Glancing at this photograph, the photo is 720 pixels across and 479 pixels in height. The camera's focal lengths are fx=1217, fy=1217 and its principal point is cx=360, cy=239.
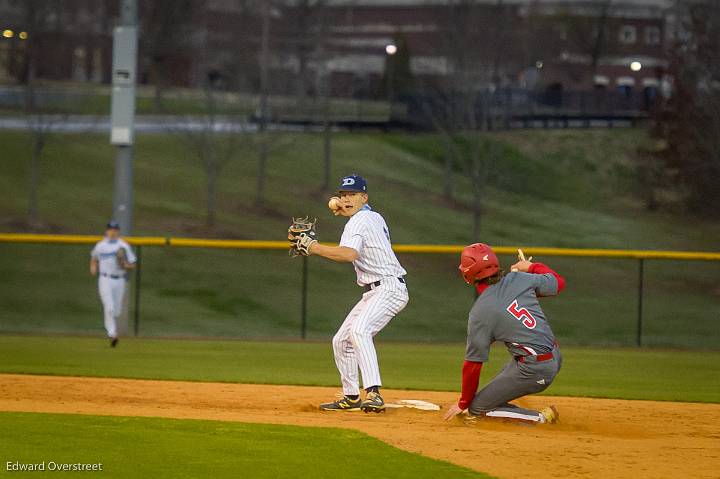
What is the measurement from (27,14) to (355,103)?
58.0 ft

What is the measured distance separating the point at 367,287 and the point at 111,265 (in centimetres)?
750

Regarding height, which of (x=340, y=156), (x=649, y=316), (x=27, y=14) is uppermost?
(x=27, y=14)

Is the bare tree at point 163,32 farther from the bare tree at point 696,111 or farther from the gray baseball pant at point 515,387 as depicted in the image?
the gray baseball pant at point 515,387

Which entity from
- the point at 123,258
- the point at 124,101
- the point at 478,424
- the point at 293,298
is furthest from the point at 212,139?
the point at 478,424

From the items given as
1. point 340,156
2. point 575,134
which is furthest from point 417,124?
point 575,134

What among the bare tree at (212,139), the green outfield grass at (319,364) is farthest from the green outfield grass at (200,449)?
the bare tree at (212,139)

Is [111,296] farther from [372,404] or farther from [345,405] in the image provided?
[372,404]

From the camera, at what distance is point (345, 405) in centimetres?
1006

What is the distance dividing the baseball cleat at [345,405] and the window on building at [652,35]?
215 ft

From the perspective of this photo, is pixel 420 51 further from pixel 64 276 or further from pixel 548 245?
pixel 64 276

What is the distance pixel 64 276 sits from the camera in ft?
85.0

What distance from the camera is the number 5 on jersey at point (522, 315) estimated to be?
9156 mm

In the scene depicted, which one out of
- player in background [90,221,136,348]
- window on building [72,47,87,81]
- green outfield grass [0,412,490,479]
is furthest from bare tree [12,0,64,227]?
green outfield grass [0,412,490,479]

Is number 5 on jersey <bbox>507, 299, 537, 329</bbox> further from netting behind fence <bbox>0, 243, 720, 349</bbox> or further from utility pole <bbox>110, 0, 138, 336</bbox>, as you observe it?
netting behind fence <bbox>0, 243, 720, 349</bbox>
